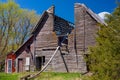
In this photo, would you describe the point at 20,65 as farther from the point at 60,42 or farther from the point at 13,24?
the point at 13,24

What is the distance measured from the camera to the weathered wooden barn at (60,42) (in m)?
36.2

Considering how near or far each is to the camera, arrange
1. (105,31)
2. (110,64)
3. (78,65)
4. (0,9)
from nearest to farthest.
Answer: (110,64) → (105,31) → (78,65) → (0,9)

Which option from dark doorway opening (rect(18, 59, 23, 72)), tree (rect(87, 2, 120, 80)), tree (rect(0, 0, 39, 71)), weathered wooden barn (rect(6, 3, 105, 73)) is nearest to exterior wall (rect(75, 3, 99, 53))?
weathered wooden barn (rect(6, 3, 105, 73))

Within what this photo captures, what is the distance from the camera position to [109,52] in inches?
588

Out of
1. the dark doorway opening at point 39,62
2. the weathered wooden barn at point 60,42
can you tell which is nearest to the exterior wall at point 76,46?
the weathered wooden barn at point 60,42

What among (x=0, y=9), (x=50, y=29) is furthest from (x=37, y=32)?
(x=0, y=9)

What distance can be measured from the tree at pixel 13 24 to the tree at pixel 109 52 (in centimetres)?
4814

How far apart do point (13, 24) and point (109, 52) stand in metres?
49.7

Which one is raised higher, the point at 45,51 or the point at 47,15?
the point at 47,15

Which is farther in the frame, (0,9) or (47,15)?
(0,9)

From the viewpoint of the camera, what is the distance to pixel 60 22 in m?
42.6

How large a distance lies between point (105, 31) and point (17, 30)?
50772 millimetres

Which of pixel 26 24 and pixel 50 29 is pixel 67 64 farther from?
pixel 26 24

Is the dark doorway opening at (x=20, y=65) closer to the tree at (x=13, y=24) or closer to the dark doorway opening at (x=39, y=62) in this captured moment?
the dark doorway opening at (x=39, y=62)
